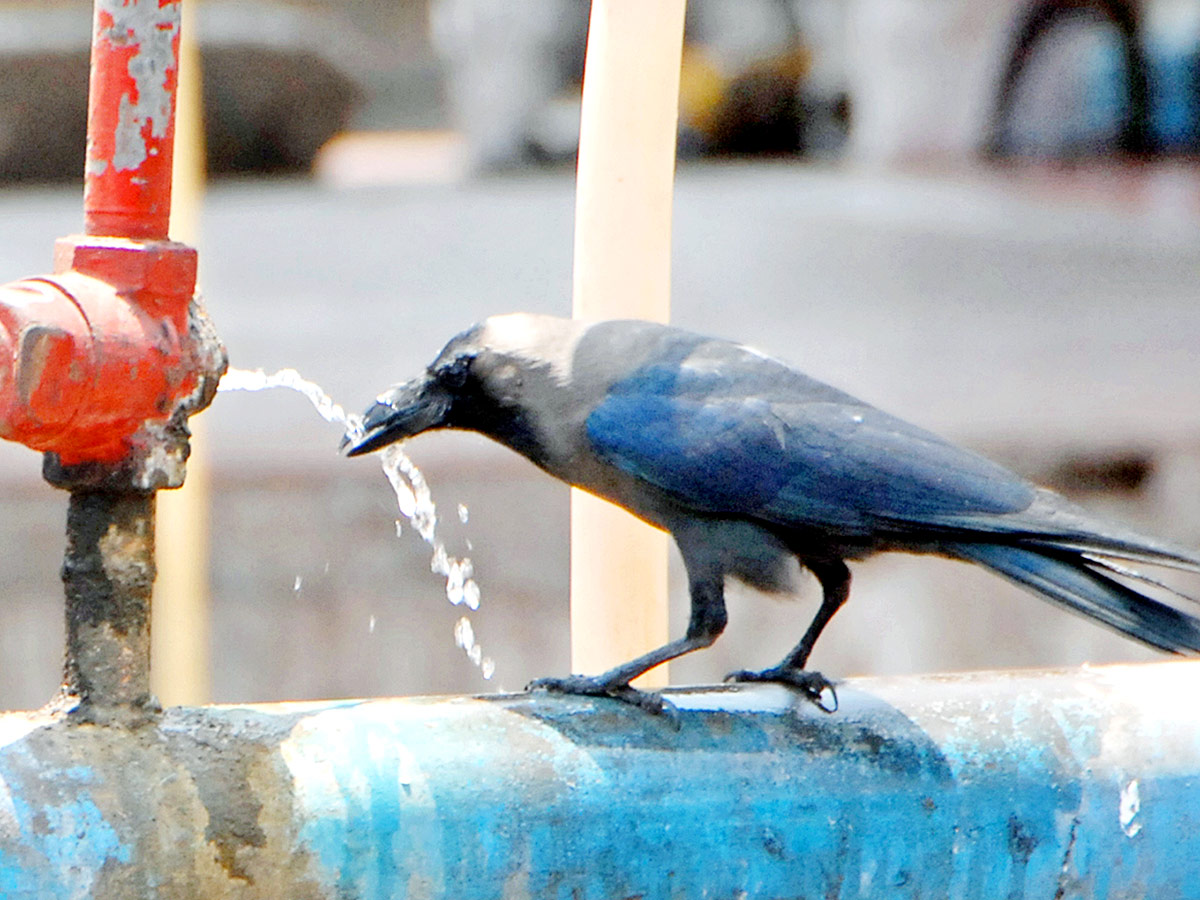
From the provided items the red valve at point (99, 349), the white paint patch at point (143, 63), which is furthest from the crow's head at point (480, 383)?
the white paint patch at point (143, 63)

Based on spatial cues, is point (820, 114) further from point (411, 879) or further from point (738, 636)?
point (411, 879)

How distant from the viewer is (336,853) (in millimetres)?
1436

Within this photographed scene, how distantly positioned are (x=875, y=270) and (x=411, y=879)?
276 inches

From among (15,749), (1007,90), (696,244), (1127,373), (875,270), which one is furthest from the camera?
(1007,90)

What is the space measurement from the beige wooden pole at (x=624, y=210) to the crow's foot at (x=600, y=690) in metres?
0.13

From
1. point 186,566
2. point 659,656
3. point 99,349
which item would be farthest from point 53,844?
point 186,566

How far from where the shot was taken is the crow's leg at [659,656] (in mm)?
1749

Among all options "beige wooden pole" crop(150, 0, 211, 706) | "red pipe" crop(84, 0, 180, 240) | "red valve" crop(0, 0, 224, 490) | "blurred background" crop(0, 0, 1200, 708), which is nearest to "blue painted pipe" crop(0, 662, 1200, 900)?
"red valve" crop(0, 0, 224, 490)

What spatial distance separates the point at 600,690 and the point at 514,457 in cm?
307

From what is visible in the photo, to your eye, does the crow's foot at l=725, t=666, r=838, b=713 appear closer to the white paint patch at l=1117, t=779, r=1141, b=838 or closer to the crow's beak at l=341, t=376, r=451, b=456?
the white paint patch at l=1117, t=779, r=1141, b=838

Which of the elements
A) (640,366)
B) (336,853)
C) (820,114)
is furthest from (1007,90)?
(336,853)

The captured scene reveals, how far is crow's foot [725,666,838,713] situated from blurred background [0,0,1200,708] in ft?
2.66

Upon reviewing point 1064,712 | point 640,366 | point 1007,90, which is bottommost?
Answer: point 1064,712

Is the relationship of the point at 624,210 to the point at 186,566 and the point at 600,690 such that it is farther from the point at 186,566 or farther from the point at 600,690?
the point at 186,566
